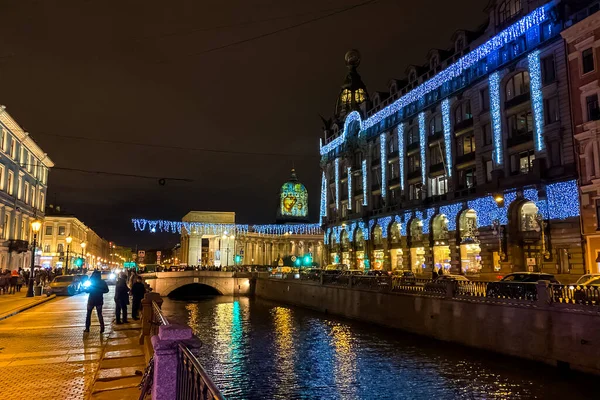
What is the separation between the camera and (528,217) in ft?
128

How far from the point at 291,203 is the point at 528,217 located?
4306 inches

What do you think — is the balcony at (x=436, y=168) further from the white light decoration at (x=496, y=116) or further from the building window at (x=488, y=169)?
the white light decoration at (x=496, y=116)

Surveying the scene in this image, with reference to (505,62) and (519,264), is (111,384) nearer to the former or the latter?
(519,264)

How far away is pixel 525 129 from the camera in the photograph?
39844 mm

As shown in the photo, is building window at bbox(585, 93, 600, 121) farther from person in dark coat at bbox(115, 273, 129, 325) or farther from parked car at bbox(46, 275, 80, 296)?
parked car at bbox(46, 275, 80, 296)

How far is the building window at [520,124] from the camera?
3953cm

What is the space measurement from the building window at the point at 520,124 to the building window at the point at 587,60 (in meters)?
6.88

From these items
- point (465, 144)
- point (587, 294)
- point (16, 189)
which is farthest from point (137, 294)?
point (16, 189)

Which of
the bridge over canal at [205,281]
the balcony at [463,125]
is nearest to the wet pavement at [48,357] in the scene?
the balcony at [463,125]

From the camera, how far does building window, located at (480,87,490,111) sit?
144 feet

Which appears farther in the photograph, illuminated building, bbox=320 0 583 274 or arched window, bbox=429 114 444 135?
arched window, bbox=429 114 444 135

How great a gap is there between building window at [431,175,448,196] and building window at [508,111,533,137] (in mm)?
10553

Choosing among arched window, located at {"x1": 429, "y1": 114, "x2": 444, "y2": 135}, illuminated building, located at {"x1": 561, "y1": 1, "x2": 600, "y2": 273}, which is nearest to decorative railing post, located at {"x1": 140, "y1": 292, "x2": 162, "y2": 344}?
illuminated building, located at {"x1": 561, "y1": 1, "x2": 600, "y2": 273}

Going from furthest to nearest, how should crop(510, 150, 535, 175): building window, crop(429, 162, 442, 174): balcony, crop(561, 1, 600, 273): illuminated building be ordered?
crop(429, 162, 442, 174): balcony < crop(510, 150, 535, 175): building window < crop(561, 1, 600, 273): illuminated building
